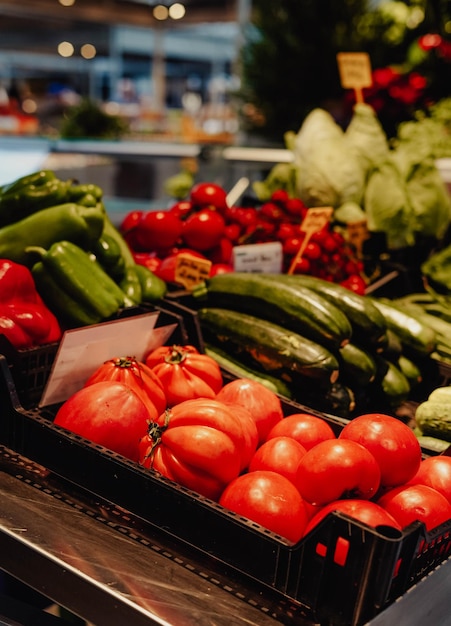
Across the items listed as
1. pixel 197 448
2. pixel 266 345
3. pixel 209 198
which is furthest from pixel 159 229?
pixel 197 448

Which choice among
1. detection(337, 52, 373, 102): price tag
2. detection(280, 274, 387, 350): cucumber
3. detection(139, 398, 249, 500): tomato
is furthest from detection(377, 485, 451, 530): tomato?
detection(337, 52, 373, 102): price tag

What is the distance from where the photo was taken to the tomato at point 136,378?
1363mm

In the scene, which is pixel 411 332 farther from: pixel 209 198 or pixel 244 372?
pixel 209 198

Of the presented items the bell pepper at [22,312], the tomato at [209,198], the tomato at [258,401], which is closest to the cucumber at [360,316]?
the tomato at [258,401]

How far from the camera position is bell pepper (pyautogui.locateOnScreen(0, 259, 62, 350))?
1485mm

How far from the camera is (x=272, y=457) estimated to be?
1211 millimetres

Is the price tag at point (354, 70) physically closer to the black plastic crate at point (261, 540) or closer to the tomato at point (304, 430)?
the tomato at point (304, 430)

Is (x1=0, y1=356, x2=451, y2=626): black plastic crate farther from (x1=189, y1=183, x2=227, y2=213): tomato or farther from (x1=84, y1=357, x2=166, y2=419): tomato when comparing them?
(x1=189, y1=183, x2=227, y2=213): tomato

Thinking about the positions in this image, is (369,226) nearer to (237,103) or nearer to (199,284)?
(199,284)

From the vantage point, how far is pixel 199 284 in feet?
6.77

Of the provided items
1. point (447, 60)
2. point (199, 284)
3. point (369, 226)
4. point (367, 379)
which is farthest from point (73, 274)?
point (447, 60)

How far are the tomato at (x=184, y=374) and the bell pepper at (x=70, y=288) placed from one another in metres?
0.19

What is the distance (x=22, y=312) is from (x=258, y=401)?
0.56 metres

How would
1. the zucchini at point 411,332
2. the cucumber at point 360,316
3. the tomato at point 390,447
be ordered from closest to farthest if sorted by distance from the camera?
1. the tomato at point 390,447
2. the cucumber at point 360,316
3. the zucchini at point 411,332
